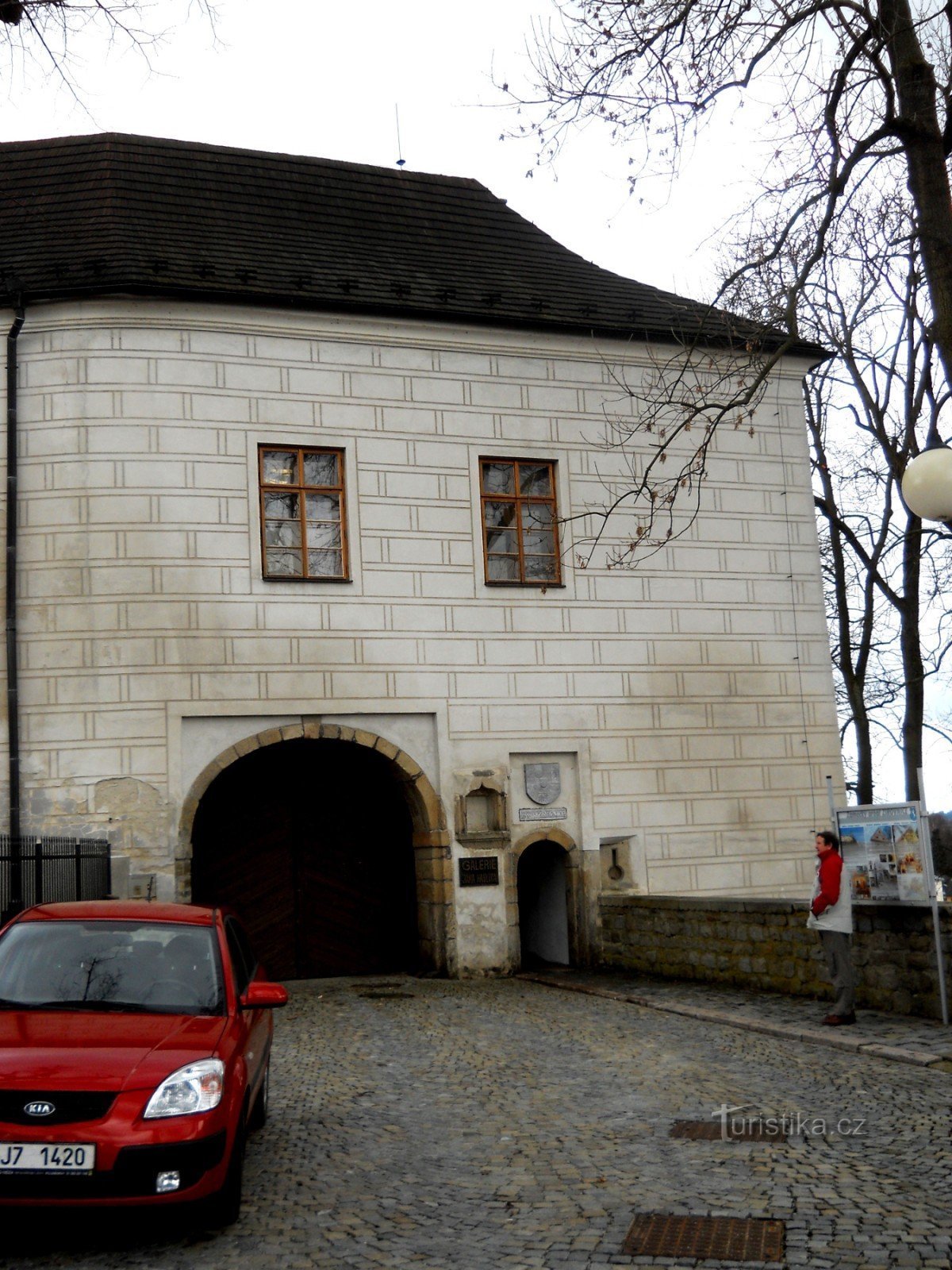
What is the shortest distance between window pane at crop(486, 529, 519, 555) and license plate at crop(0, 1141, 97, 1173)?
43.4ft

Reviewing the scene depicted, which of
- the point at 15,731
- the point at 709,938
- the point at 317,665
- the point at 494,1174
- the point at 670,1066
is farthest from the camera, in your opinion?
the point at 317,665

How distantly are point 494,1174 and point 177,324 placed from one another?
41.5 ft

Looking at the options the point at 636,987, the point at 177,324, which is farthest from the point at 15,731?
the point at 636,987

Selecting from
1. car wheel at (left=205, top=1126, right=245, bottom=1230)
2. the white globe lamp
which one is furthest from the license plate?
the white globe lamp

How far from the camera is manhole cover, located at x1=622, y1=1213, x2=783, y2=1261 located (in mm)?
5703

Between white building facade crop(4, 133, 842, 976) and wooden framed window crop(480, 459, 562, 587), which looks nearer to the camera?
white building facade crop(4, 133, 842, 976)

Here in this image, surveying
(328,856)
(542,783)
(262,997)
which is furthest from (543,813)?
(262,997)

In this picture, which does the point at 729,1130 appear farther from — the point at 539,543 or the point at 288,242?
Answer: the point at 288,242

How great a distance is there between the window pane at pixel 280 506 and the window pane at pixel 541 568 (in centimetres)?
315

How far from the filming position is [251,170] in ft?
66.9

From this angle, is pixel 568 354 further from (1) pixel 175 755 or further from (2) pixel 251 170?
(1) pixel 175 755

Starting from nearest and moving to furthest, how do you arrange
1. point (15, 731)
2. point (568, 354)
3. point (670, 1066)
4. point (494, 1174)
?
1. point (494, 1174)
2. point (670, 1066)
3. point (15, 731)
4. point (568, 354)

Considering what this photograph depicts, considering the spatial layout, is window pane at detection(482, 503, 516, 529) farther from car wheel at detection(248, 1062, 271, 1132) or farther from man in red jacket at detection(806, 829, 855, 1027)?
car wheel at detection(248, 1062, 271, 1132)

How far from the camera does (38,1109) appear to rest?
595cm
